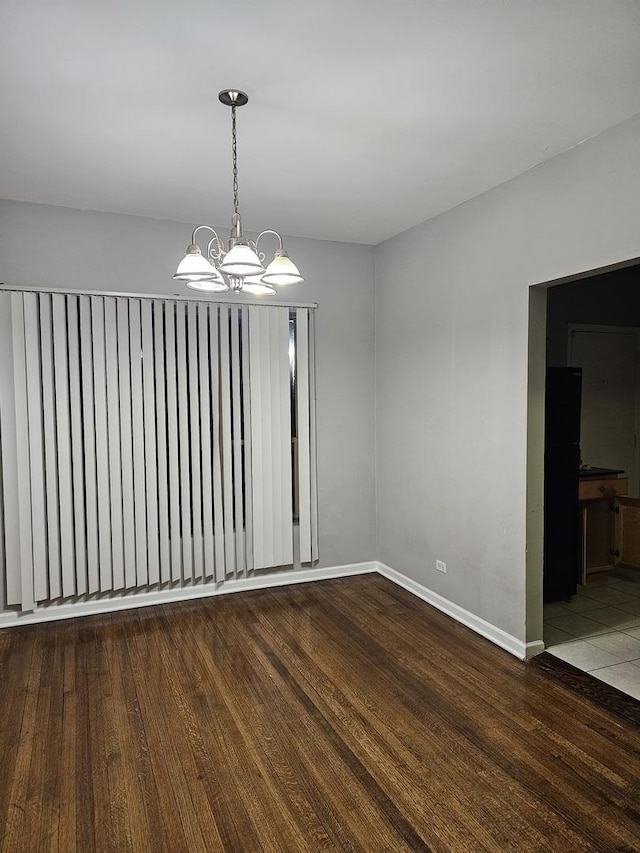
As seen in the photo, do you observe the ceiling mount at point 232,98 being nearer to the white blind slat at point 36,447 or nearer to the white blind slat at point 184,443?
the white blind slat at point 184,443

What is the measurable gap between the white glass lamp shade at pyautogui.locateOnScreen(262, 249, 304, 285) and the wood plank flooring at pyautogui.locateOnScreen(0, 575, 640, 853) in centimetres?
214

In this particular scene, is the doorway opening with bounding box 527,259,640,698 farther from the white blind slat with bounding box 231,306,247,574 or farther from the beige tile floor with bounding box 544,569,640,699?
the white blind slat with bounding box 231,306,247,574

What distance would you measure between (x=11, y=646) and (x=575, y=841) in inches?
133

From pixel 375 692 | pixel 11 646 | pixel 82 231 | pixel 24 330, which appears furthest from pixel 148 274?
pixel 375 692

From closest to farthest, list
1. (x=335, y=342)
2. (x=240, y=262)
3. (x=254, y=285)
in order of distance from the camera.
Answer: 1. (x=240, y=262)
2. (x=254, y=285)
3. (x=335, y=342)

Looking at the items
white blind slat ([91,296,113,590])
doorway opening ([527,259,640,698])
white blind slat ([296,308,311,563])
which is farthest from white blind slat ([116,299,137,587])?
doorway opening ([527,259,640,698])

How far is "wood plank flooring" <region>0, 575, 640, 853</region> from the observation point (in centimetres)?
215

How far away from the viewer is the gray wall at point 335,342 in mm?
4340

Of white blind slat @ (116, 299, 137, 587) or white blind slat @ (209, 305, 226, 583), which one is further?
white blind slat @ (209, 305, 226, 583)

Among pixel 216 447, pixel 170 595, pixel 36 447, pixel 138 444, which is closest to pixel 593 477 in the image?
pixel 216 447

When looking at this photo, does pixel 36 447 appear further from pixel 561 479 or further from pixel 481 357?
pixel 561 479

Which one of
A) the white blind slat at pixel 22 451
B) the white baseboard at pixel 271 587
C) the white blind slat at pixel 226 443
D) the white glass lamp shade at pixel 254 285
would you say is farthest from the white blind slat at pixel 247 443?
the white glass lamp shade at pixel 254 285

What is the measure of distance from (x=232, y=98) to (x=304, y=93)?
1.04ft

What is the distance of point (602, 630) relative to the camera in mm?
3840
